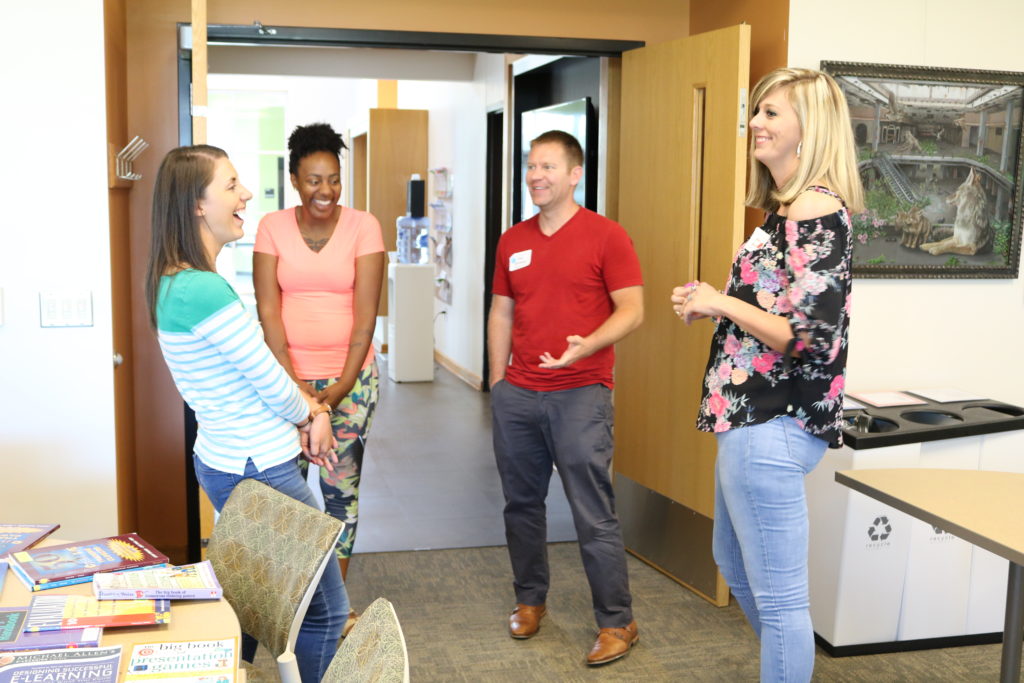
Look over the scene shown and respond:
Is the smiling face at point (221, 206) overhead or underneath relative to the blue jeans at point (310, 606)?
overhead

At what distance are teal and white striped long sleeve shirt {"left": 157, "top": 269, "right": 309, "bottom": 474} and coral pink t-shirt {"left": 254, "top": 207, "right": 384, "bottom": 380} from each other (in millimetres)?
737

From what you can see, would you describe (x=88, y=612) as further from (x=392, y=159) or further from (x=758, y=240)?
(x=392, y=159)

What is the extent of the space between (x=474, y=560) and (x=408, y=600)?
1.68 ft

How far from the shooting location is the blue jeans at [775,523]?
7.43ft

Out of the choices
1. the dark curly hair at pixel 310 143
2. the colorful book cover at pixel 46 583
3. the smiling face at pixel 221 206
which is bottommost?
the colorful book cover at pixel 46 583

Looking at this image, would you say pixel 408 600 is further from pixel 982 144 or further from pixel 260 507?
pixel 982 144

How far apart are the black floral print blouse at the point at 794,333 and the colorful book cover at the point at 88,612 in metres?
1.27

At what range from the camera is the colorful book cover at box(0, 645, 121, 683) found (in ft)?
4.77

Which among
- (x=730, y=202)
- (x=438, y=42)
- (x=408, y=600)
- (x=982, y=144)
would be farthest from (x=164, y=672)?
(x=982, y=144)

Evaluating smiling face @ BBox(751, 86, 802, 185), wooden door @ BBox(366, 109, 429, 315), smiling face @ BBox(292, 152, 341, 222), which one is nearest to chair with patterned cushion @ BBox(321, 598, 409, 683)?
smiling face @ BBox(751, 86, 802, 185)

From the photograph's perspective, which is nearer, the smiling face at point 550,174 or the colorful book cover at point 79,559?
the colorful book cover at point 79,559

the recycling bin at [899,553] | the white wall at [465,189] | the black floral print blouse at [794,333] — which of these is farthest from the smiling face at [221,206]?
the white wall at [465,189]

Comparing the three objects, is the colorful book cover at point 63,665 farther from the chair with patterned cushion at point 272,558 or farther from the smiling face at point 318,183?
the smiling face at point 318,183

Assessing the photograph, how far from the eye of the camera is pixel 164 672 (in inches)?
59.1
